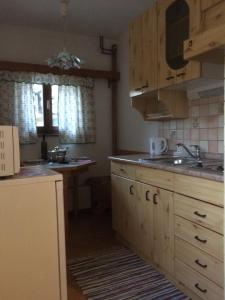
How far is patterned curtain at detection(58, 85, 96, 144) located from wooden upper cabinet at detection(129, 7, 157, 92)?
3.43 ft

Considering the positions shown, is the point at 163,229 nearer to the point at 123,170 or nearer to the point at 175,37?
the point at 123,170

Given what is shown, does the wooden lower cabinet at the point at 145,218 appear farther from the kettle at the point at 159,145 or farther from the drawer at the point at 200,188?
the kettle at the point at 159,145

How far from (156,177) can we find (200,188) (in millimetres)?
459

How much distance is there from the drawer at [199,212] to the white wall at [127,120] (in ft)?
4.71

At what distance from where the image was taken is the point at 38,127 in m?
3.48

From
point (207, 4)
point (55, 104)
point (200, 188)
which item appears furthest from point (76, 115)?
point (200, 188)

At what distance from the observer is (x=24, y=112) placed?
3.31 m

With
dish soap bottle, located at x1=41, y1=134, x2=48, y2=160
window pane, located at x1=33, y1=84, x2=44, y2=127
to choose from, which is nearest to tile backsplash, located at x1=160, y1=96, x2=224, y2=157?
dish soap bottle, located at x1=41, y1=134, x2=48, y2=160

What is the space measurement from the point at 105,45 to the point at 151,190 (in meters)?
2.46

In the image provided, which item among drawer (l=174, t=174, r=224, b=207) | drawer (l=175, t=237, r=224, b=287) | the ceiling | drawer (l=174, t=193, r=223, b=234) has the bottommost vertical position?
drawer (l=175, t=237, r=224, b=287)

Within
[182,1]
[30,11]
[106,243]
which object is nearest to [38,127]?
[30,11]

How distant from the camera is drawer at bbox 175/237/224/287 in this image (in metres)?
1.52

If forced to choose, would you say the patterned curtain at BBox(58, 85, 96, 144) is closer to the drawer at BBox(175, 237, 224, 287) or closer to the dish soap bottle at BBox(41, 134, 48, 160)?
the dish soap bottle at BBox(41, 134, 48, 160)

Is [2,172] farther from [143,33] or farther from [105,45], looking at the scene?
[105,45]
